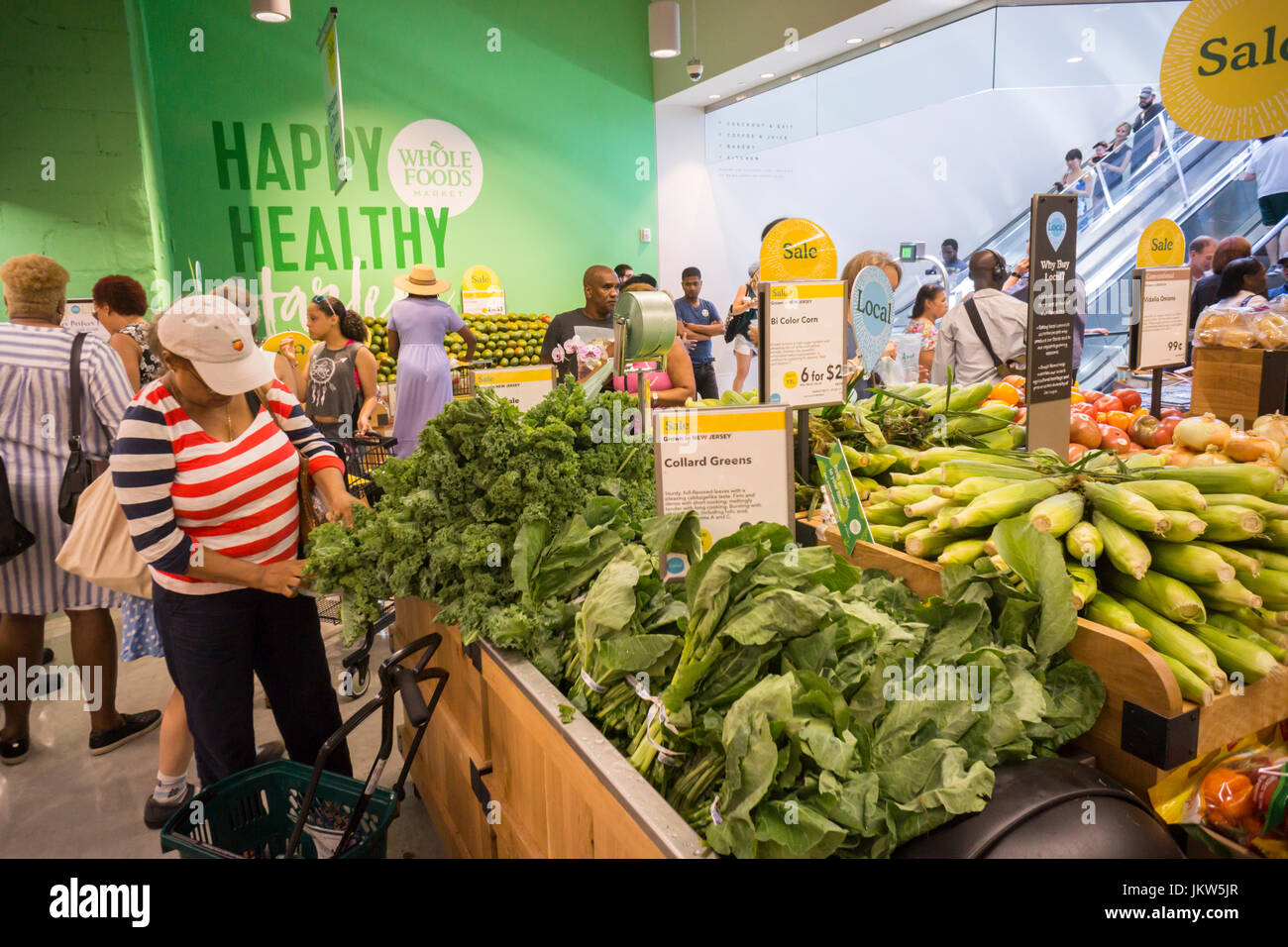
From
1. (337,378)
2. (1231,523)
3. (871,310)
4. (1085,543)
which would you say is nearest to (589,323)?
(337,378)

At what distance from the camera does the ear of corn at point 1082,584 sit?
4.80ft

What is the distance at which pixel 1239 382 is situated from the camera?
276 centimetres

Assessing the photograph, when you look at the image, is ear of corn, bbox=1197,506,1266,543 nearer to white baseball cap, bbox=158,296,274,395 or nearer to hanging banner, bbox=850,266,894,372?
hanging banner, bbox=850,266,894,372

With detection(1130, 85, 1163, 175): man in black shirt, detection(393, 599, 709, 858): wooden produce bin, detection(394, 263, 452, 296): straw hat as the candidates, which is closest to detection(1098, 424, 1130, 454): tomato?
detection(393, 599, 709, 858): wooden produce bin

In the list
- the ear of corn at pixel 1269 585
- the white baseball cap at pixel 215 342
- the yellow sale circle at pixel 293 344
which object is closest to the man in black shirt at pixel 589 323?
the white baseball cap at pixel 215 342

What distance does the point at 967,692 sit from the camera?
1251mm

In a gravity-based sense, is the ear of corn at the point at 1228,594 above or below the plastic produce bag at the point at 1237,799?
above

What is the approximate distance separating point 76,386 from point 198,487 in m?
1.45

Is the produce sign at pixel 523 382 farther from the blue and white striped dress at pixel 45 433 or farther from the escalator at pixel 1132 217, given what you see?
the escalator at pixel 1132 217

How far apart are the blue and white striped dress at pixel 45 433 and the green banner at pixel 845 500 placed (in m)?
2.82

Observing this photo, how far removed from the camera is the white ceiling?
6.54 meters

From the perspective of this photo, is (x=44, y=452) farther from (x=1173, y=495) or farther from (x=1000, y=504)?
(x=1173, y=495)

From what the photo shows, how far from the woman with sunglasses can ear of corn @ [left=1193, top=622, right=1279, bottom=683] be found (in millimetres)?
4292
